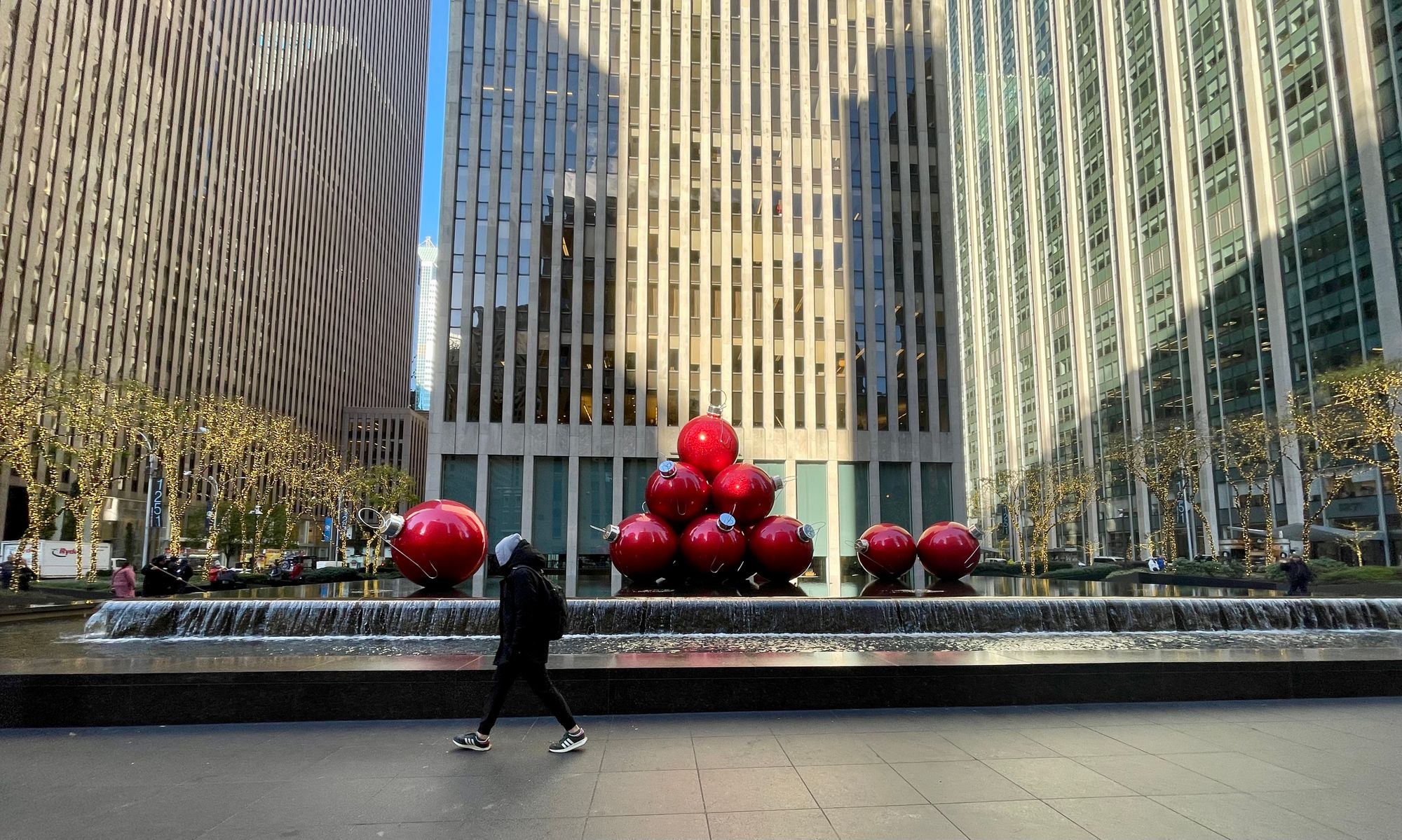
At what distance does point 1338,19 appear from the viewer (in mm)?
47594

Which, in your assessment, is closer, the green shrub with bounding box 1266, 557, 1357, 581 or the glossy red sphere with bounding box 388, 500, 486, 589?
the glossy red sphere with bounding box 388, 500, 486, 589

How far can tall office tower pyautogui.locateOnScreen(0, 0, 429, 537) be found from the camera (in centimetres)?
5956

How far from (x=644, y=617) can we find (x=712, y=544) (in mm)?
1950

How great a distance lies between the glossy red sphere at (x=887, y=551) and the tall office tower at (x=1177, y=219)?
4216 centimetres

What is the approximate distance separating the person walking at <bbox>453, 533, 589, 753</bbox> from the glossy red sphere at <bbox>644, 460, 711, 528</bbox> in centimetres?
754

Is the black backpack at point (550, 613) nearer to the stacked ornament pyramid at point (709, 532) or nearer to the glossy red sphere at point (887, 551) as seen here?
the stacked ornament pyramid at point (709, 532)

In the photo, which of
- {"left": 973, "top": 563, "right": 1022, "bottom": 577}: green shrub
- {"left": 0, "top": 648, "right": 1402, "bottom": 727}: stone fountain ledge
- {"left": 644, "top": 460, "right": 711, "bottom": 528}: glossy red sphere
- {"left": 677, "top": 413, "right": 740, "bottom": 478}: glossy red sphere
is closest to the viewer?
{"left": 0, "top": 648, "right": 1402, "bottom": 727}: stone fountain ledge

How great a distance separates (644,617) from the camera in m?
12.4

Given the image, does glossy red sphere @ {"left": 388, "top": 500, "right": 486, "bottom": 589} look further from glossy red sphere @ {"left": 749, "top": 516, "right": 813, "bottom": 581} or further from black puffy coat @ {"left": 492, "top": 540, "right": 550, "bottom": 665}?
black puffy coat @ {"left": 492, "top": 540, "right": 550, "bottom": 665}

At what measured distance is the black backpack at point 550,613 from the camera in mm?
6246

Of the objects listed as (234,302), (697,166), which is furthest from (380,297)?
(697,166)

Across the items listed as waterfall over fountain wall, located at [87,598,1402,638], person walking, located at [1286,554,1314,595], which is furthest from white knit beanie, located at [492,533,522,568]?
person walking, located at [1286,554,1314,595]

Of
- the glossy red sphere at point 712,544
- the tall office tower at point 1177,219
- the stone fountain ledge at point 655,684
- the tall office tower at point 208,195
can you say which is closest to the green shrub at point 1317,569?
the tall office tower at point 1177,219

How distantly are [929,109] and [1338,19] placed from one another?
2767 centimetres
